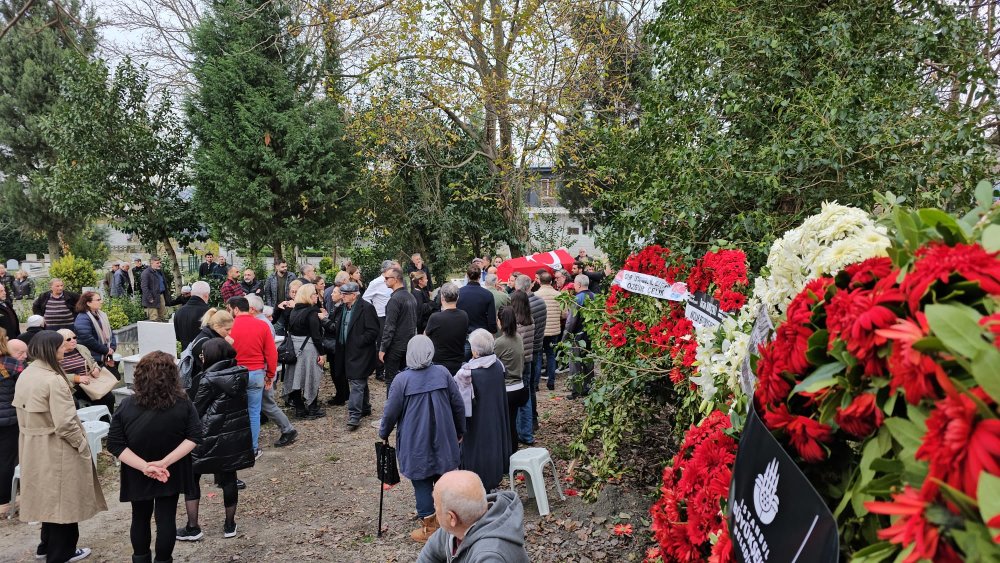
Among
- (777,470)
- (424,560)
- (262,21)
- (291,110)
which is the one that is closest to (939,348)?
(777,470)

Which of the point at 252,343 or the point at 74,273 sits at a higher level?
the point at 74,273

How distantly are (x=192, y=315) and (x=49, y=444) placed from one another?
3582 millimetres

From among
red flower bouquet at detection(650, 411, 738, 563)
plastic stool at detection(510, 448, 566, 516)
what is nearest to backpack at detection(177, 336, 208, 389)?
Result: plastic stool at detection(510, 448, 566, 516)

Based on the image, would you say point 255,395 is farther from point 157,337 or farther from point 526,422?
point 526,422

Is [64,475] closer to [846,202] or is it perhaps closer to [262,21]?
[846,202]

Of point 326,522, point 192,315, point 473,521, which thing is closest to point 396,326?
point 192,315

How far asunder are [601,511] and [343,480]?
279cm

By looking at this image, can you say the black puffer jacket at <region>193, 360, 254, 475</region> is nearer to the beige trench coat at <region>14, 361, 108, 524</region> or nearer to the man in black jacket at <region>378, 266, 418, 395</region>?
the beige trench coat at <region>14, 361, 108, 524</region>

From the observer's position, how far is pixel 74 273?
754 inches

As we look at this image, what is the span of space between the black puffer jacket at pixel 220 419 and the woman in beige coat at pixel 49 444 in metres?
0.83

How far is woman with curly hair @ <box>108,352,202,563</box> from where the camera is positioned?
4520mm

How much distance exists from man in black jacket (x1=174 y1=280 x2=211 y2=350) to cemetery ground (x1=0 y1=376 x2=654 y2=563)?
1655mm

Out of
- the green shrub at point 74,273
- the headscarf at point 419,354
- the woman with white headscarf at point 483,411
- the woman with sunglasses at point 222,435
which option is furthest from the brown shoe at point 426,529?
the green shrub at point 74,273

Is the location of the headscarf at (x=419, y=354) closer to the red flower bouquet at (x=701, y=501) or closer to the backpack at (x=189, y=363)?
the backpack at (x=189, y=363)
